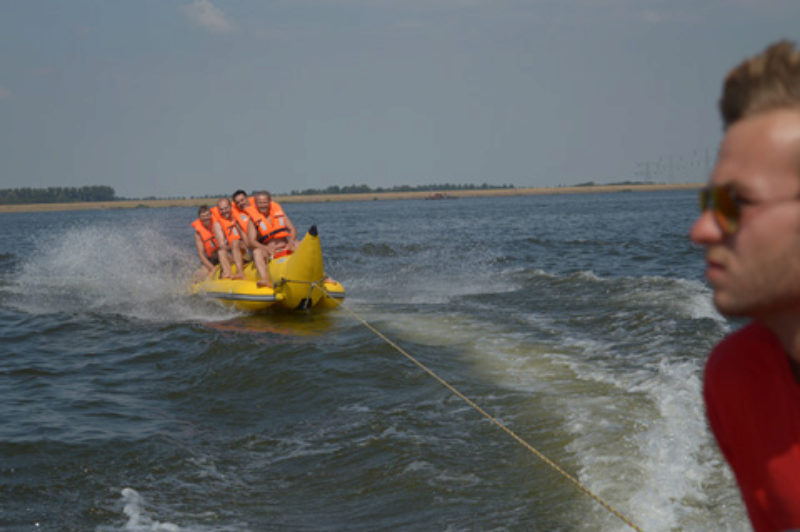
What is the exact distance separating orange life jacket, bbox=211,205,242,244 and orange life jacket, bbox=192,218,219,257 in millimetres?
517

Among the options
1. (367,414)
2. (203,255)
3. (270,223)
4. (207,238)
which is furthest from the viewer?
(203,255)

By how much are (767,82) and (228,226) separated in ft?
37.5

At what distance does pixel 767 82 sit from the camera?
2.94 ft

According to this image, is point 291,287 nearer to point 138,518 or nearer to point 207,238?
point 207,238

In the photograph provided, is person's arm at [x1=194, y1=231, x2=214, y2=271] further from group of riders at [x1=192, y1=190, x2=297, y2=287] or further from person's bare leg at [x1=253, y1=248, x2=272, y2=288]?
person's bare leg at [x1=253, y1=248, x2=272, y2=288]

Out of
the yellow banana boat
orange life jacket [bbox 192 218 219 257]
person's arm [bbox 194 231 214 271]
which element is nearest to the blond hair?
the yellow banana boat

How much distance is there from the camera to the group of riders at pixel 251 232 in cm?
1127

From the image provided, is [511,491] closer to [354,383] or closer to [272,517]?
[272,517]

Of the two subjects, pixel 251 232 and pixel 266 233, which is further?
pixel 266 233

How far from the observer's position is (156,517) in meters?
4.67

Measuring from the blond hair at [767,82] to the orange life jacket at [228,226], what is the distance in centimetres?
1101

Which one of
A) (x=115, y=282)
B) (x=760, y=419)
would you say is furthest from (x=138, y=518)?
(x=115, y=282)

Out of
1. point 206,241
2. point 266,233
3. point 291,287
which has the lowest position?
point 291,287

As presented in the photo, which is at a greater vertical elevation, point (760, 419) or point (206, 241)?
point (760, 419)
